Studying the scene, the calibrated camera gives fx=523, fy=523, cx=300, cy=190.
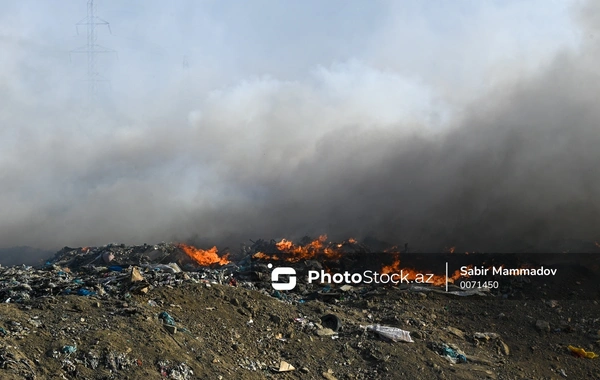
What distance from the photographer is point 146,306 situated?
38.1 ft

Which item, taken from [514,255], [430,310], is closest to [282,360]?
[430,310]

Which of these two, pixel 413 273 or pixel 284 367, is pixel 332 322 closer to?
pixel 284 367

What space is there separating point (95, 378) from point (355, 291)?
1115cm

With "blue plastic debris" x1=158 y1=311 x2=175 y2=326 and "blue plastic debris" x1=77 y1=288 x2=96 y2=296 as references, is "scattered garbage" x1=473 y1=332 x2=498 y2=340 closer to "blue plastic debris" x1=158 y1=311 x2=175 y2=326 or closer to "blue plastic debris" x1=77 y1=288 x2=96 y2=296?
"blue plastic debris" x1=158 y1=311 x2=175 y2=326

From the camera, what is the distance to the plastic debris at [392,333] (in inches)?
502

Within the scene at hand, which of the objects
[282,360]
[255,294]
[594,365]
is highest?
[255,294]

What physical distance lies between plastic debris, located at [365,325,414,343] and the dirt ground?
0.52ft

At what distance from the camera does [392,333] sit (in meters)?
12.9

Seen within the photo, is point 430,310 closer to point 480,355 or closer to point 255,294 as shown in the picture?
point 480,355

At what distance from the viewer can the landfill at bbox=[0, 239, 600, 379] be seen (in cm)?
903

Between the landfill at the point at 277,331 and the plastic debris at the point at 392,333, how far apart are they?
0.03 metres

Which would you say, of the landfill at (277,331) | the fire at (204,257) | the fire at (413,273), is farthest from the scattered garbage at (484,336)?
the fire at (204,257)

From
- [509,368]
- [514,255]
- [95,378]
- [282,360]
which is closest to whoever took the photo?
[95,378]

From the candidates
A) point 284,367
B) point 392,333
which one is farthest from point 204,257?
point 284,367
